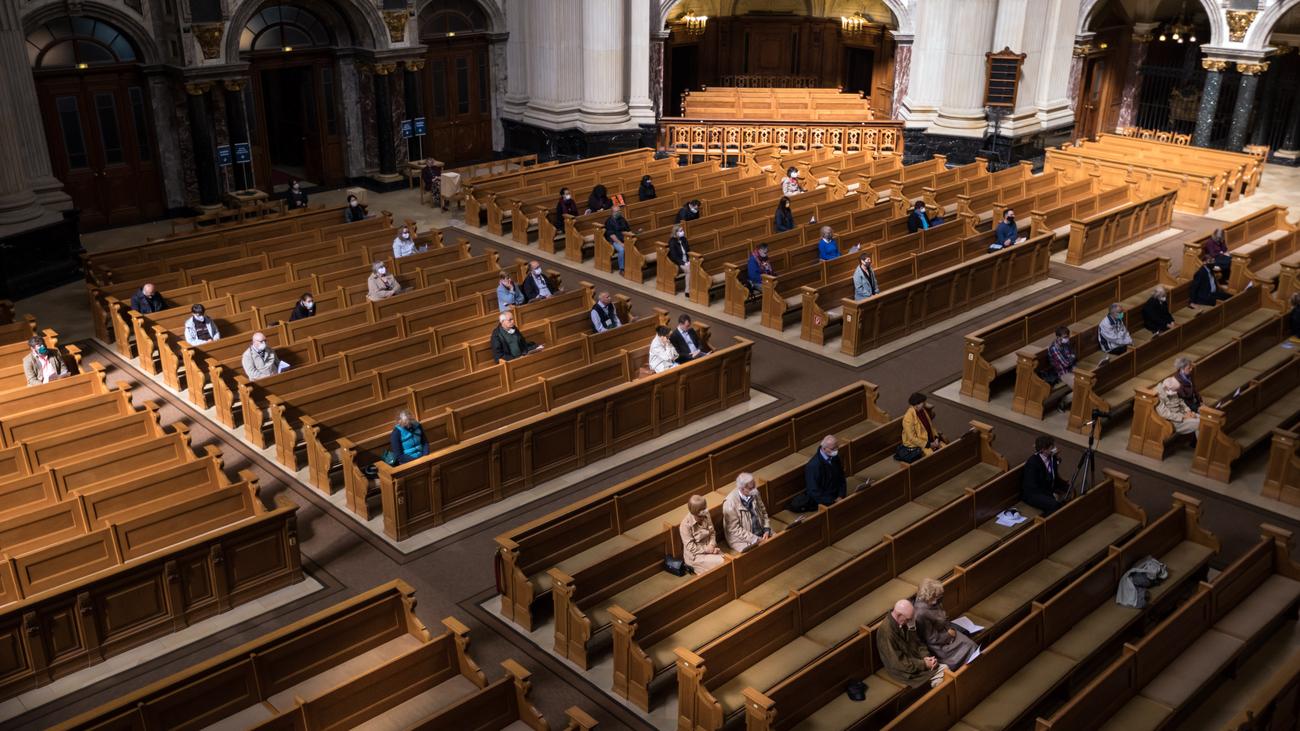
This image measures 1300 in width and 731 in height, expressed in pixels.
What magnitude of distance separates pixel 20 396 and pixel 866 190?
14.1 metres

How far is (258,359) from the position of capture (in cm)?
1224

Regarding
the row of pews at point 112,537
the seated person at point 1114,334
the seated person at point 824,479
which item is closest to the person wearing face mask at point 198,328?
the row of pews at point 112,537

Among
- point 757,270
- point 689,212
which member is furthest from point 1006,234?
point 689,212

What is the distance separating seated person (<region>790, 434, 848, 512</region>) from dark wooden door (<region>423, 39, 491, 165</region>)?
17.0 metres

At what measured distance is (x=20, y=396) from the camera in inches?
447

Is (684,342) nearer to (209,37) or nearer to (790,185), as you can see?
(790,185)

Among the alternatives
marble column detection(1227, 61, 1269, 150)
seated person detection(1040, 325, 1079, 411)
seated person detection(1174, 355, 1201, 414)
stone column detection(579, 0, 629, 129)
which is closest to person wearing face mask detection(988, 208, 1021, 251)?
seated person detection(1040, 325, 1079, 411)

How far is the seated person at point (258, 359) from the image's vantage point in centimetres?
1221

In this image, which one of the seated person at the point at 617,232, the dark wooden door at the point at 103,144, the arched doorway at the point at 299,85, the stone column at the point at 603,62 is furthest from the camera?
the stone column at the point at 603,62

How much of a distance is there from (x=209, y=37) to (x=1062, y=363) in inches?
611

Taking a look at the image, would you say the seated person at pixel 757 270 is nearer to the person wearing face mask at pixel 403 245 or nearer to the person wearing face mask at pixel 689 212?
the person wearing face mask at pixel 689 212

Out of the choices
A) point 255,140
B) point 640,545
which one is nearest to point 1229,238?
point 640,545

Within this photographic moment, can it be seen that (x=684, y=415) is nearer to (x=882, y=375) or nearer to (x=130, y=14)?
(x=882, y=375)

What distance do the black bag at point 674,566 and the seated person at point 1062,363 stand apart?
237 inches
